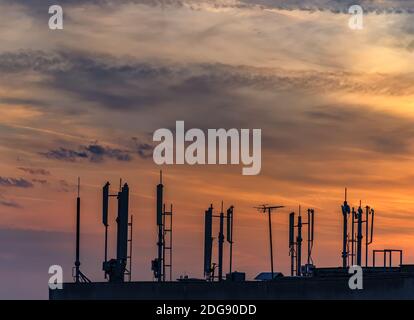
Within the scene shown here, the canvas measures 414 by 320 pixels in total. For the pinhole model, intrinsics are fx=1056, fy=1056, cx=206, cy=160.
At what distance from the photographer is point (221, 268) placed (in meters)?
126

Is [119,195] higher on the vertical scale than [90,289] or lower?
higher

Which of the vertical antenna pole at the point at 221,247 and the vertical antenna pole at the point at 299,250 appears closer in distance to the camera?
the vertical antenna pole at the point at 221,247

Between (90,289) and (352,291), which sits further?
(90,289)

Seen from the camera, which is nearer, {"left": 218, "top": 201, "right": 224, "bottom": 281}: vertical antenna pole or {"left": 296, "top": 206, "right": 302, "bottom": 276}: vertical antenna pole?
{"left": 218, "top": 201, "right": 224, "bottom": 281}: vertical antenna pole

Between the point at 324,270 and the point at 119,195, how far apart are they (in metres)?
24.5
